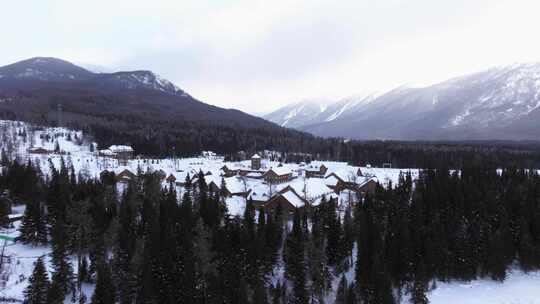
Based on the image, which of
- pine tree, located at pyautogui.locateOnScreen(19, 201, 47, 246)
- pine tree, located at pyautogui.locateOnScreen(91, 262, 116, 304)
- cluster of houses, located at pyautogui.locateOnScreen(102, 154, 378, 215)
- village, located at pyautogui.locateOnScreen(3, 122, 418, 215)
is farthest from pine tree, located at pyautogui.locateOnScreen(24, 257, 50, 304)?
village, located at pyautogui.locateOnScreen(3, 122, 418, 215)

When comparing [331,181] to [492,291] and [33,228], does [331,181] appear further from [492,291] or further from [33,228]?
[33,228]

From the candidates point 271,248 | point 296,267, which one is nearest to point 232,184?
point 271,248

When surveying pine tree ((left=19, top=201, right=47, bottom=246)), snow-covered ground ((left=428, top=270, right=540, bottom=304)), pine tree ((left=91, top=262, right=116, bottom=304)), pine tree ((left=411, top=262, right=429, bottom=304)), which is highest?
pine tree ((left=19, top=201, right=47, bottom=246))

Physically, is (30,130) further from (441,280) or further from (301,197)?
(441,280)

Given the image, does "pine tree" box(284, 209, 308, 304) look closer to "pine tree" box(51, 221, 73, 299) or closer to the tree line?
the tree line

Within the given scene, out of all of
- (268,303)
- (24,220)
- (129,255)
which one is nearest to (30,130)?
(24,220)

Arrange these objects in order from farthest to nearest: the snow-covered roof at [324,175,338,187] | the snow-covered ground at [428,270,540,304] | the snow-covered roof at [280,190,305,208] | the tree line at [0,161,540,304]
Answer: the snow-covered roof at [324,175,338,187], the snow-covered roof at [280,190,305,208], the snow-covered ground at [428,270,540,304], the tree line at [0,161,540,304]

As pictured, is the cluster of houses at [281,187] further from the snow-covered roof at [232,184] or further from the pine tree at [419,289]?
the pine tree at [419,289]

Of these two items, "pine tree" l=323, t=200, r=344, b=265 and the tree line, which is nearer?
the tree line

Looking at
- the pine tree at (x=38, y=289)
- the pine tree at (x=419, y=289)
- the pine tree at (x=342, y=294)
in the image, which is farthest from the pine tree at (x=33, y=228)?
the pine tree at (x=419, y=289)
